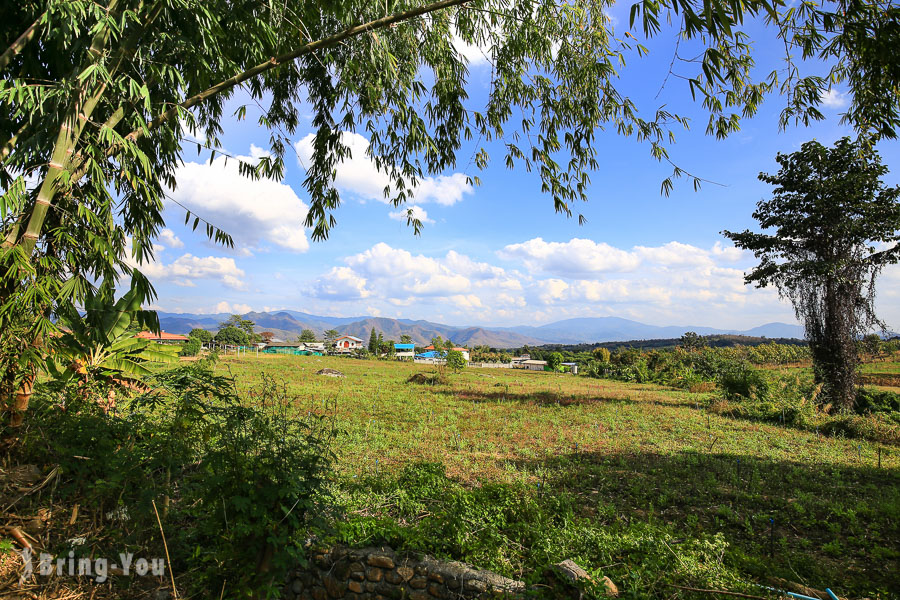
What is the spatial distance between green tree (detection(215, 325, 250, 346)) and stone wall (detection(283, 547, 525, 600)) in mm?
65224

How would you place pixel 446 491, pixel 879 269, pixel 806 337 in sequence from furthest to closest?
1. pixel 806 337
2. pixel 879 269
3. pixel 446 491

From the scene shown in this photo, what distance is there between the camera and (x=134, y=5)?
3.55m

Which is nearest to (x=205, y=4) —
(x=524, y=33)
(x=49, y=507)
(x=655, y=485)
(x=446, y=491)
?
(x=524, y=33)

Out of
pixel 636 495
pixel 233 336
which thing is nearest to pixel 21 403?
pixel 636 495

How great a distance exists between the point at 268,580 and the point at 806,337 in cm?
1558

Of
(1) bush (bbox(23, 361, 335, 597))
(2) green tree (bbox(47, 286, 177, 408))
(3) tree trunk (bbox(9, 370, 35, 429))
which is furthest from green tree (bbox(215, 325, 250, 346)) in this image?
(1) bush (bbox(23, 361, 335, 597))

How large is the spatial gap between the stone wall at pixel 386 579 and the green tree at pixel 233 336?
65.2 meters

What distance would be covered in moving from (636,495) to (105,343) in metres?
6.62

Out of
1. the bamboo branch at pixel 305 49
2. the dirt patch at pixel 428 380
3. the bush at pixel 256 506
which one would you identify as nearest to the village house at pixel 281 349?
the dirt patch at pixel 428 380

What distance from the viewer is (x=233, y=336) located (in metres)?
64.6

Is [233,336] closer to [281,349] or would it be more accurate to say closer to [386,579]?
[281,349]

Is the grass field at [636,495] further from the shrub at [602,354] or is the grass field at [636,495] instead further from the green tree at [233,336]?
the green tree at [233,336]

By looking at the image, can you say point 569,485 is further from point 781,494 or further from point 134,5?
point 134,5

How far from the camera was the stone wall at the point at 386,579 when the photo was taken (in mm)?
2781
